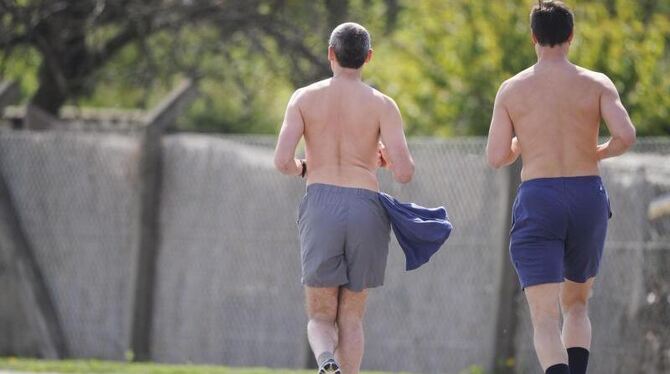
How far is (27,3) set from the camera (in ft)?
47.9

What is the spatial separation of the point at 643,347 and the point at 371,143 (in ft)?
13.0

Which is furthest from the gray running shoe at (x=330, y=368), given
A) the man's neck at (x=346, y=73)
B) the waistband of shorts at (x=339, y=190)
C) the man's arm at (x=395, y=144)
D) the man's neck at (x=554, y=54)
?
the man's neck at (x=554, y=54)

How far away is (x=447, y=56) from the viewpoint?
16.2 m

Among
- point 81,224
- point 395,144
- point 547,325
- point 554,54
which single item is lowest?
point 81,224

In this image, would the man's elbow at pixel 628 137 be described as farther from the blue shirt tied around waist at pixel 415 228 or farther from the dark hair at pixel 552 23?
the blue shirt tied around waist at pixel 415 228

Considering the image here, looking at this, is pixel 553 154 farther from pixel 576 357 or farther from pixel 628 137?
pixel 576 357

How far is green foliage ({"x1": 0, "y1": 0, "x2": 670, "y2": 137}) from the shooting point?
14359 millimetres

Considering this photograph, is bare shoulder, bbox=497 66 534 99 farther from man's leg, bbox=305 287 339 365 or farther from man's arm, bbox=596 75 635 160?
man's leg, bbox=305 287 339 365

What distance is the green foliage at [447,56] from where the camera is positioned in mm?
14359

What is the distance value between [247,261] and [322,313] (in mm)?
4897

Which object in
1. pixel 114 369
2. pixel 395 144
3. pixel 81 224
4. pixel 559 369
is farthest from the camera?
pixel 81 224

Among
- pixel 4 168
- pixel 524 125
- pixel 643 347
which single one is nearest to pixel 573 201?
pixel 524 125

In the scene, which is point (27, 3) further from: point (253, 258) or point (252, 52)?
point (253, 258)

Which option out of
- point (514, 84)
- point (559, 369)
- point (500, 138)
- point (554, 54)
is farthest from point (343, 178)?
point (559, 369)
